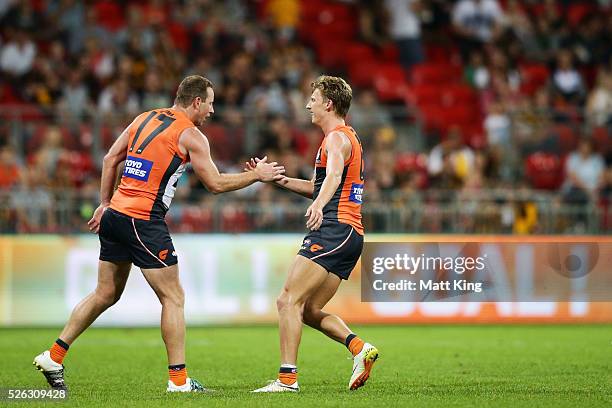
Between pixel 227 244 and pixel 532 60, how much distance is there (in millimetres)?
9729

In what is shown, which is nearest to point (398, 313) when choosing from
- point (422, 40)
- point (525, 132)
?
point (525, 132)

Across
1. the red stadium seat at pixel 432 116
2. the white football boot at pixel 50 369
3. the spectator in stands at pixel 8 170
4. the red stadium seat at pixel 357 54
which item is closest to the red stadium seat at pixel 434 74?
the red stadium seat at pixel 432 116

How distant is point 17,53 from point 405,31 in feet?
25.4

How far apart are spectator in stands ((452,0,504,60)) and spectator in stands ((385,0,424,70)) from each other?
0.94 m

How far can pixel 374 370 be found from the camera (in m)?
10.8

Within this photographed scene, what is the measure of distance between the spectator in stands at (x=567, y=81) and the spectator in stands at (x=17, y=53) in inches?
381

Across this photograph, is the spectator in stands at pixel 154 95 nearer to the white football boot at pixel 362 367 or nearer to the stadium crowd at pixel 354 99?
the stadium crowd at pixel 354 99

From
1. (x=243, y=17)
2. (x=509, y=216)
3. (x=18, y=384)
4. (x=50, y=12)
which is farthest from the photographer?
(x=243, y=17)

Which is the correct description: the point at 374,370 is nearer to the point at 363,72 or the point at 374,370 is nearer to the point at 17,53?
the point at 17,53

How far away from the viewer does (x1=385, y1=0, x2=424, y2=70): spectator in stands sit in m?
23.2

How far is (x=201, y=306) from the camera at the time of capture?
16062mm

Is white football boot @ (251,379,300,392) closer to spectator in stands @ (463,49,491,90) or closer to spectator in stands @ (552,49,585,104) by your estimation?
spectator in stands @ (463,49,491,90)

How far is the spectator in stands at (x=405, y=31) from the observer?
2316 centimetres

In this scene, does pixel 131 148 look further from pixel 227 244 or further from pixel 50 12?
pixel 50 12
